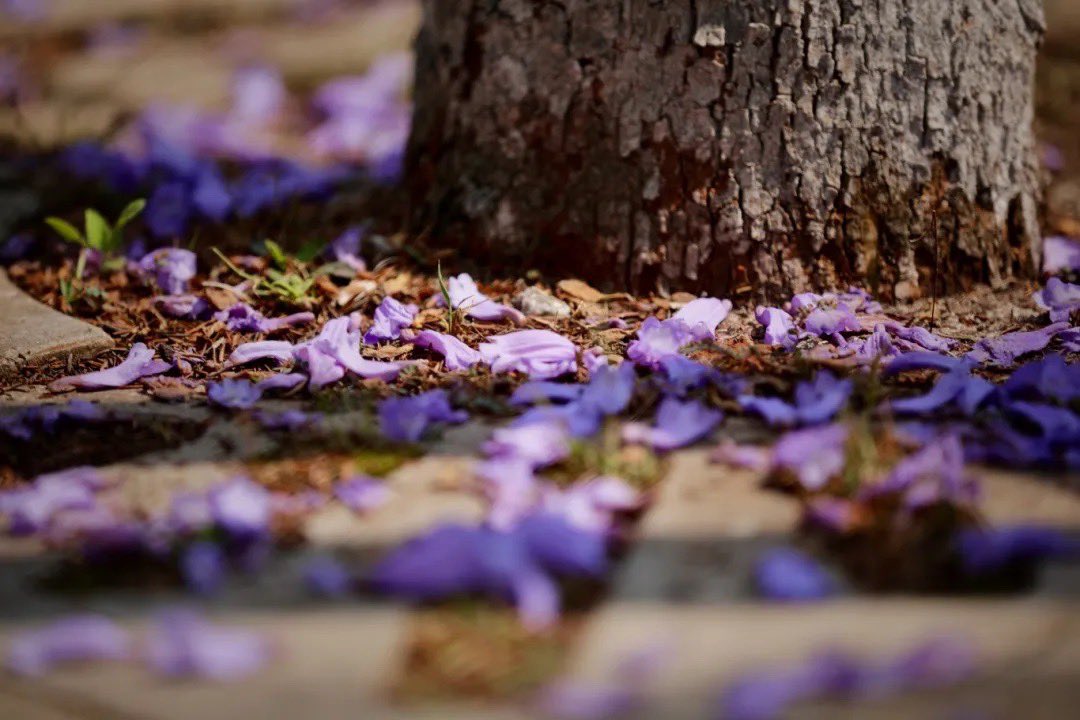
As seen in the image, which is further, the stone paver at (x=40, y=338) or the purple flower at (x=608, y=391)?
the stone paver at (x=40, y=338)

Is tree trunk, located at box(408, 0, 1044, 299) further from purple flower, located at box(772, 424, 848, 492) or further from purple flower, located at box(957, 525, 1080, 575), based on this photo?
purple flower, located at box(957, 525, 1080, 575)

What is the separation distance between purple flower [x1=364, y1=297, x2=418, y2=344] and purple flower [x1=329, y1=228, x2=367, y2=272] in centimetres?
38

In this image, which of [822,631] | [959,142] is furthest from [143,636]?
[959,142]

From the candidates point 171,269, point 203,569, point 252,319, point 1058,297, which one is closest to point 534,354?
point 252,319

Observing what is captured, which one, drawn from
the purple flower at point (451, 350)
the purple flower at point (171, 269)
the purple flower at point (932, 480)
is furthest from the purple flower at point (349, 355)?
the purple flower at point (932, 480)

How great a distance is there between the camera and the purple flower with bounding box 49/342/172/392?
88.0 inches

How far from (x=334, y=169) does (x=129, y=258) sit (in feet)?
3.17

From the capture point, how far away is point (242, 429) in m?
1.99

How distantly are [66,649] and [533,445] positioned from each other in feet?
2.58

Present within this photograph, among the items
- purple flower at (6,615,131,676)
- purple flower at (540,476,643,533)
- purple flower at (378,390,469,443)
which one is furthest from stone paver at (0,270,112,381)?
purple flower at (540,476,643,533)

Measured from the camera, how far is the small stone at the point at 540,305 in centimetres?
254

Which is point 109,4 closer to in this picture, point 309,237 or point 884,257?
point 309,237

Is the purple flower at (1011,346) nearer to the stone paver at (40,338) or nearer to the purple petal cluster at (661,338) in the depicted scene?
the purple petal cluster at (661,338)

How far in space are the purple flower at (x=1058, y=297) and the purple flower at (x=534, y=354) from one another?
1.23m
